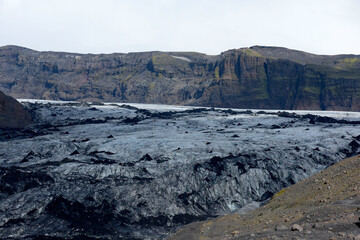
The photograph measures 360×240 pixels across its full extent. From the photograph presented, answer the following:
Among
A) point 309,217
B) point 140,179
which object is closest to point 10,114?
point 140,179

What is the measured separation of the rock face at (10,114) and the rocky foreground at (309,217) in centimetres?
5229

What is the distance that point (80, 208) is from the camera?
28.7m

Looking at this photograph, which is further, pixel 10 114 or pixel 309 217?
pixel 10 114

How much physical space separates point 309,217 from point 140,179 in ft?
69.1

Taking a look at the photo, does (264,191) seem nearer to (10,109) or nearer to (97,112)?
(10,109)

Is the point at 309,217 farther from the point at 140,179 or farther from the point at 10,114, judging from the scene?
the point at 10,114

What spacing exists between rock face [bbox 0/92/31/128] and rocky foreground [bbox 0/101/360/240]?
2091 cm

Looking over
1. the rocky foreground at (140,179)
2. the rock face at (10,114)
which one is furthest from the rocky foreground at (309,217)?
the rock face at (10,114)

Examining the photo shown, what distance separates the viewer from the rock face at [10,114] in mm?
64006

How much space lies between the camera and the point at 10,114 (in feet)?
219

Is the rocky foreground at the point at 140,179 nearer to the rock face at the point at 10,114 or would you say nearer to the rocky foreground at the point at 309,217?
the rocky foreground at the point at 309,217

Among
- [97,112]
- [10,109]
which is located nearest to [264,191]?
[10,109]

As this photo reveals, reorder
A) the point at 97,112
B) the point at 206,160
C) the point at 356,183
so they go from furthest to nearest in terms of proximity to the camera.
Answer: the point at 97,112, the point at 206,160, the point at 356,183

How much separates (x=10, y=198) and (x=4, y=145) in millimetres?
17977
